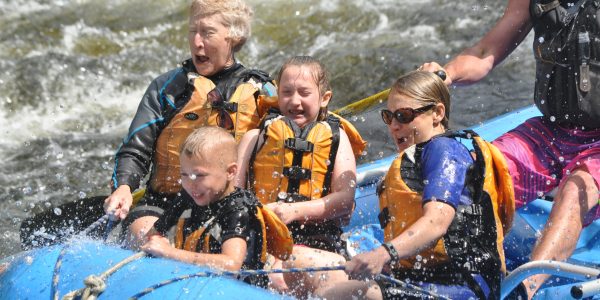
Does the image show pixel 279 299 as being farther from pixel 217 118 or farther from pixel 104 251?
pixel 217 118

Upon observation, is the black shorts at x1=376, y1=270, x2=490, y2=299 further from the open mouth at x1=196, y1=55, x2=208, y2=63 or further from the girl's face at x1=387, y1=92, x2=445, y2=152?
the open mouth at x1=196, y1=55, x2=208, y2=63

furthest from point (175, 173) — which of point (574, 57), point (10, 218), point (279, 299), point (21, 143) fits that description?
point (21, 143)

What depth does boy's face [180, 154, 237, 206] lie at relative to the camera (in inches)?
116

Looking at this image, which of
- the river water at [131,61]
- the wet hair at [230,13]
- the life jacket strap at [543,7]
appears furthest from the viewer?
the river water at [131,61]

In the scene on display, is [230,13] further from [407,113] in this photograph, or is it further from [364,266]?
[364,266]

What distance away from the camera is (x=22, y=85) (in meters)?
7.22

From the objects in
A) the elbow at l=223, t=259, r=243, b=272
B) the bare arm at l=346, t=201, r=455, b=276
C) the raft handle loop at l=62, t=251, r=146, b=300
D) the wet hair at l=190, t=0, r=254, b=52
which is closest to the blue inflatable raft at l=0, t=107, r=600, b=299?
the raft handle loop at l=62, t=251, r=146, b=300

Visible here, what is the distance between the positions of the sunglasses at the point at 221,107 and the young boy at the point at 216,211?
77 cm

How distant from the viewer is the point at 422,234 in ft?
9.30

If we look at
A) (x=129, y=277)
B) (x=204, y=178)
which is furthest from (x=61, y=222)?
(x=129, y=277)

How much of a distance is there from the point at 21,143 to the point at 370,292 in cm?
426

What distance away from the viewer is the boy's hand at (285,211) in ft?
10.9

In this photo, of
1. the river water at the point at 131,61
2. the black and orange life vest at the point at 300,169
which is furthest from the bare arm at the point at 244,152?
the river water at the point at 131,61

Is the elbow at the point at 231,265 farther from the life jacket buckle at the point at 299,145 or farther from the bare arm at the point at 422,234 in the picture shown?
the life jacket buckle at the point at 299,145
